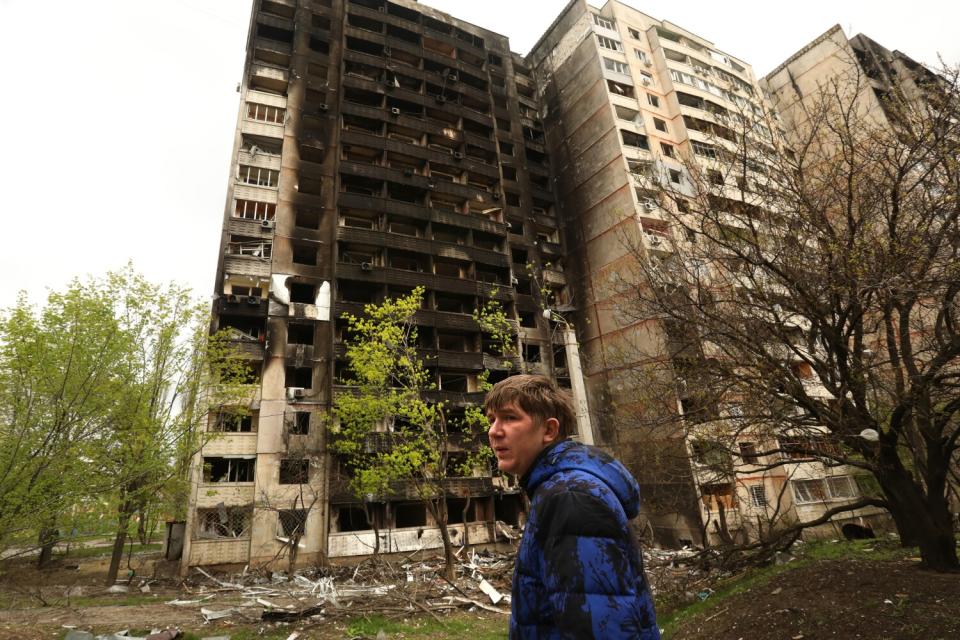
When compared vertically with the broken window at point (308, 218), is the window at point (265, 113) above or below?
above

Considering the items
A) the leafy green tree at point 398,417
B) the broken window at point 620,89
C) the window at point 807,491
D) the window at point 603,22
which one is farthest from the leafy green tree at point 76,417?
the window at point 603,22

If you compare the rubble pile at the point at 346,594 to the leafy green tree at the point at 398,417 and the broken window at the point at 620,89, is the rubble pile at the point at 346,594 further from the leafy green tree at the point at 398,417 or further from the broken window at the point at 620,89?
the broken window at the point at 620,89

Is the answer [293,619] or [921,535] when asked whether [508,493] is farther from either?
[921,535]

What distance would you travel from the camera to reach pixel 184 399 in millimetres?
20953

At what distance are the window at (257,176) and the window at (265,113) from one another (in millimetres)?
4251

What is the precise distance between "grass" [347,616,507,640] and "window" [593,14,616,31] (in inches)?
1891

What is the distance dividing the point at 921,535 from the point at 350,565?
22.7m

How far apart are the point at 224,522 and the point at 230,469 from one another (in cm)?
262

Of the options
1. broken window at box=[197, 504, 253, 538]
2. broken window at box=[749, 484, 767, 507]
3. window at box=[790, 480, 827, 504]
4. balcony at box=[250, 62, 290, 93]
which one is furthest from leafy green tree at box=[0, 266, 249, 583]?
window at box=[790, 480, 827, 504]

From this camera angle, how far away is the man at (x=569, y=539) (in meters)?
1.68

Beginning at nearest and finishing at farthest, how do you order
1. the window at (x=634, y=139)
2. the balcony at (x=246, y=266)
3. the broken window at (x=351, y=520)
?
the broken window at (x=351, y=520)
the balcony at (x=246, y=266)
the window at (x=634, y=139)

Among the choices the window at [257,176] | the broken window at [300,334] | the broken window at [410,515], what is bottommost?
the broken window at [410,515]

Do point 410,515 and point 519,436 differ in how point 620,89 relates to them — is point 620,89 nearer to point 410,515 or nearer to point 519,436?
point 410,515

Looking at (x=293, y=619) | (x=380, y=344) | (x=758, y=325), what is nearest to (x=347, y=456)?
(x=380, y=344)
